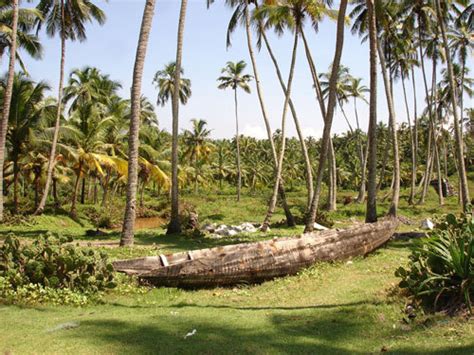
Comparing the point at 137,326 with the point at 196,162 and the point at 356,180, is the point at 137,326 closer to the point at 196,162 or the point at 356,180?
the point at 196,162

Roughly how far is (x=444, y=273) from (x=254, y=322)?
3072 millimetres

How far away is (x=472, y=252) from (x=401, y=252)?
5.82m

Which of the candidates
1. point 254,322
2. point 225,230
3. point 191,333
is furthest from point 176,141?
point 191,333

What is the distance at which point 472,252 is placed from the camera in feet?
21.4

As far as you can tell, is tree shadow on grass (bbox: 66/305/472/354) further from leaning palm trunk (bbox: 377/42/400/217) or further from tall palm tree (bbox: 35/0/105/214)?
tall palm tree (bbox: 35/0/105/214)

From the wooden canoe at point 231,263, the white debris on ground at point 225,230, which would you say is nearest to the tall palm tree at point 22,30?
the white debris on ground at point 225,230

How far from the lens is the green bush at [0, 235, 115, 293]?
7.98m

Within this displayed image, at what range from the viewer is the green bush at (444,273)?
641cm

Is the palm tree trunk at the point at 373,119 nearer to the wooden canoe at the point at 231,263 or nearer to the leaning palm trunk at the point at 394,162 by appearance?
the leaning palm trunk at the point at 394,162

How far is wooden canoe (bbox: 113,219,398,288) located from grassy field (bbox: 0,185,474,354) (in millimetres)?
261

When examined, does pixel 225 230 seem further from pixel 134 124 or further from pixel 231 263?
pixel 231 263

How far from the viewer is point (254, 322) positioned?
20.9 ft

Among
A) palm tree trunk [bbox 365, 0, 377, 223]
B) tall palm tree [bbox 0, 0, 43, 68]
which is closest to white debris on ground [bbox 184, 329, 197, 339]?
palm tree trunk [bbox 365, 0, 377, 223]

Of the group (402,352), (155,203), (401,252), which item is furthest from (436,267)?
(155,203)
